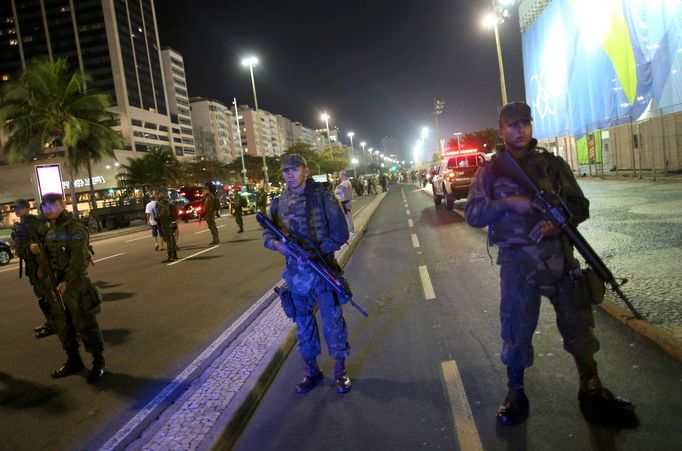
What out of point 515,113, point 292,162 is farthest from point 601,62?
point 292,162

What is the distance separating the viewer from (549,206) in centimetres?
305

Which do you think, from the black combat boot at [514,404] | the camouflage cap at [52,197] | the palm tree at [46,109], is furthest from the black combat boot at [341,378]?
the palm tree at [46,109]

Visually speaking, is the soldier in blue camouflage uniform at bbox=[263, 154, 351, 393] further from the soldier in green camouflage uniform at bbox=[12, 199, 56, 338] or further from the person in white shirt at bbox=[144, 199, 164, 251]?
the person in white shirt at bbox=[144, 199, 164, 251]

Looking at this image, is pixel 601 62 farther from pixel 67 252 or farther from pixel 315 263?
pixel 67 252

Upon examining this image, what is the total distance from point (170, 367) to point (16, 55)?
469 feet

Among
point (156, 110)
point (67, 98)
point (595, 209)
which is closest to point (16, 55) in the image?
point (156, 110)

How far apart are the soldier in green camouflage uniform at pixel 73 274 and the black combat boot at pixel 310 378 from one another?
224cm

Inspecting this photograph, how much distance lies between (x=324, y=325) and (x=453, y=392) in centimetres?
115

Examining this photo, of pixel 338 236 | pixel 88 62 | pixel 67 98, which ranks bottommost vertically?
pixel 338 236

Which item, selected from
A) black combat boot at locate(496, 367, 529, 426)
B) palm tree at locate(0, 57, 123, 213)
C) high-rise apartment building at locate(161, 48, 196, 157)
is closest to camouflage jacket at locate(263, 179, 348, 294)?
black combat boot at locate(496, 367, 529, 426)

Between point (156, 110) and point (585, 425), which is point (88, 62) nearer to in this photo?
point (156, 110)

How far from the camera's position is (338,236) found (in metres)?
4.11

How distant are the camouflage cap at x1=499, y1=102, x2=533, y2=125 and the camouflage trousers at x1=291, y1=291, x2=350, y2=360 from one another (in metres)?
1.89

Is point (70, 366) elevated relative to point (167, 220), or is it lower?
lower
